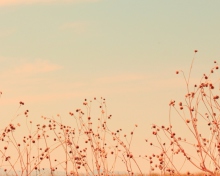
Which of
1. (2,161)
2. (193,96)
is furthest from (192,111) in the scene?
(2,161)

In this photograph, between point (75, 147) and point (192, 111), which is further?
point (75, 147)

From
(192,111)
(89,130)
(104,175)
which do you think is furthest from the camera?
(89,130)

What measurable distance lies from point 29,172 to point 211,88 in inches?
116

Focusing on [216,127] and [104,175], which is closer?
[216,127]

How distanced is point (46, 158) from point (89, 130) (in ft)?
2.56

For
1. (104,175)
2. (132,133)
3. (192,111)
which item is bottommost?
(104,175)

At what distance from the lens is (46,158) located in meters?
6.97

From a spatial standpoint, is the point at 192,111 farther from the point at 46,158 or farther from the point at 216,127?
the point at 46,158

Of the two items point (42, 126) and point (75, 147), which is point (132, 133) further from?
point (42, 126)

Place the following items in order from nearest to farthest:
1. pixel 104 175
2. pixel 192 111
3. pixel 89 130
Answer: pixel 192 111
pixel 104 175
pixel 89 130

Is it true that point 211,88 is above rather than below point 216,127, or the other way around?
above

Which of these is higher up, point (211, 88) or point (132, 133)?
point (211, 88)

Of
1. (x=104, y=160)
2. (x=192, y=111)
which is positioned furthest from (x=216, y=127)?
(x=104, y=160)

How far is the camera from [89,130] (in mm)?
6961
